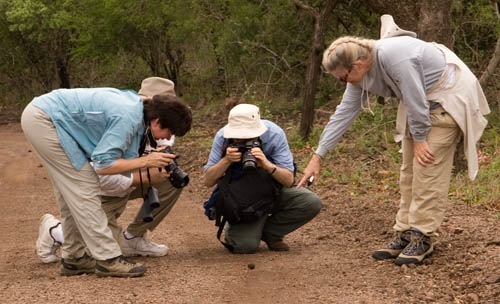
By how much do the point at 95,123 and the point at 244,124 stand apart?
1183mm

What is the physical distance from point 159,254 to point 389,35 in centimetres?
249

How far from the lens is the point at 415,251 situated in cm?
590

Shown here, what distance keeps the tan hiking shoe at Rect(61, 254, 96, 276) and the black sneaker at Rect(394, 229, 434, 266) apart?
7.23ft

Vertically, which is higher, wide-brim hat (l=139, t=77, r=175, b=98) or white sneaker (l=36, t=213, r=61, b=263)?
wide-brim hat (l=139, t=77, r=175, b=98)

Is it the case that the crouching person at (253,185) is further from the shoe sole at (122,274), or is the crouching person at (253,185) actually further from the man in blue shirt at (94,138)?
the shoe sole at (122,274)

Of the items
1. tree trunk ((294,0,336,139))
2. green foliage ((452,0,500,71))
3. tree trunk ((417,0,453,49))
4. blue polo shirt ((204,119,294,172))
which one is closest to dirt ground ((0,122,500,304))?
blue polo shirt ((204,119,294,172))

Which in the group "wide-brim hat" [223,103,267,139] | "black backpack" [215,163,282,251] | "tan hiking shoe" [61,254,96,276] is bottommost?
"tan hiking shoe" [61,254,96,276]

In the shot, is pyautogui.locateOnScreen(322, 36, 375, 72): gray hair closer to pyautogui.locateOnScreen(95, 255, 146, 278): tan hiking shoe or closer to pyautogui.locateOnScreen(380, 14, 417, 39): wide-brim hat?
pyautogui.locateOnScreen(380, 14, 417, 39): wide-brim hat

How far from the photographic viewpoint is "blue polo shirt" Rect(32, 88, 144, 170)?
554 centimetres

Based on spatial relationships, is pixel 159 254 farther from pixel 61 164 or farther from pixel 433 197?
pixel 433 197

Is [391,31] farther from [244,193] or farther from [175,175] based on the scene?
[175,175]

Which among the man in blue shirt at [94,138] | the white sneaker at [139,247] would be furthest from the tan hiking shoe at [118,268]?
the white sneaker at [139,247]

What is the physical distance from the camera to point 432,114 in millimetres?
5715

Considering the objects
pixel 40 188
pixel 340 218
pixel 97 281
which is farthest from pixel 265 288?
pixel 40 188
